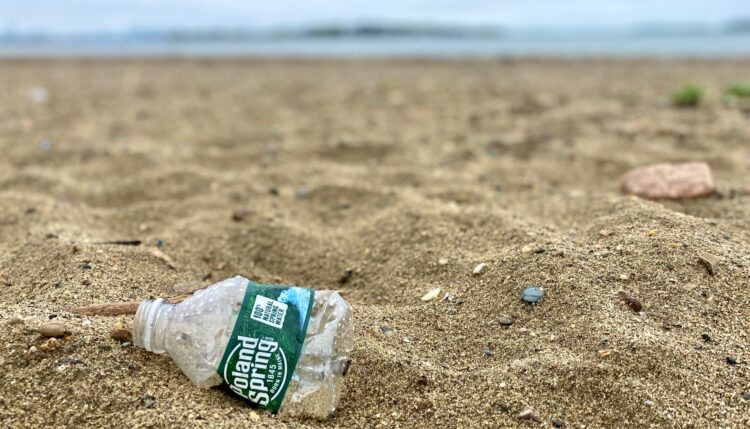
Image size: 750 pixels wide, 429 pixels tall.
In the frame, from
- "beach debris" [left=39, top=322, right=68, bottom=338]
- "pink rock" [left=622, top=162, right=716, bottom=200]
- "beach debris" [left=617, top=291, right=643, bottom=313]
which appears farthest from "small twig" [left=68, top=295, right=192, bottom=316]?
"pink rock" [left=622, top=162, right=716, bottom=200]

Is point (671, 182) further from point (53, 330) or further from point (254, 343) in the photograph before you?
point (53, 330)

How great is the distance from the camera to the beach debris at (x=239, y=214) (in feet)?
8.89

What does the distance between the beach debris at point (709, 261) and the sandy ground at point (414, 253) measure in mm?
20

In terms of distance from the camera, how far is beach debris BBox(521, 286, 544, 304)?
1861 millimetres

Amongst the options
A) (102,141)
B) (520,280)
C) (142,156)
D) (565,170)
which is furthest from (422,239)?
(102,141)

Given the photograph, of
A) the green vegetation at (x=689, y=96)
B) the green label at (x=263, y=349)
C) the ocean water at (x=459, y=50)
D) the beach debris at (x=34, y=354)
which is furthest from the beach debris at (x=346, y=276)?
the ocean water at (x=459, y=50)

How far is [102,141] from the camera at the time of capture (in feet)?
13.8

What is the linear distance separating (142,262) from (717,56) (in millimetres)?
11913

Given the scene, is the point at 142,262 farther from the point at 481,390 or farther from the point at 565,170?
the point at 565,170

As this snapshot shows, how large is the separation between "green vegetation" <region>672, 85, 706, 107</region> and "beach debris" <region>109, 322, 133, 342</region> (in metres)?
4.77

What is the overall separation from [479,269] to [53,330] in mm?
1293

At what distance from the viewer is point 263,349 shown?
1479 mm

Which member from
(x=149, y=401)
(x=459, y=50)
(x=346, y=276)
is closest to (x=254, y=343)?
(x=149, y=401)

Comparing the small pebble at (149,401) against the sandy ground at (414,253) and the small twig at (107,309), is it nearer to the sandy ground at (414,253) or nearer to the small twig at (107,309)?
the sandy ground at (414,253)
